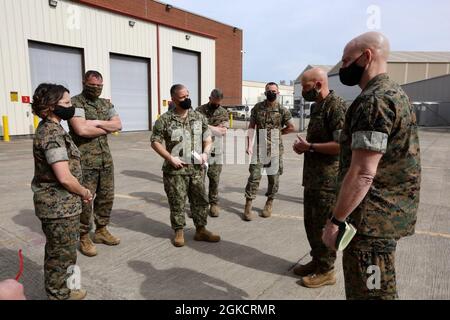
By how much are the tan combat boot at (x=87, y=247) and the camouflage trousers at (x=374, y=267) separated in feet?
9.04

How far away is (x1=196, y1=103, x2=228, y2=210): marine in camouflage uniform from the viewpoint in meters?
5.09

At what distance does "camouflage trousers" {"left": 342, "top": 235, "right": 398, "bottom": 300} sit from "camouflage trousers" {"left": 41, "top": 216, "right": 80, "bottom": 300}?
2050 millimetres

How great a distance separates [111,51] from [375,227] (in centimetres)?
1752

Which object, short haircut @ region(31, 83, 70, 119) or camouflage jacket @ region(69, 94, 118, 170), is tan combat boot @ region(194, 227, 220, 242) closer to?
camouflage jacket @ region(69, 94, 118, 170)

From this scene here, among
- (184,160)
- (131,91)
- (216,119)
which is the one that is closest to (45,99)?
(184,160)

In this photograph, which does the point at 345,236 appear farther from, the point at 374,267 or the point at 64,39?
the point at 64,39

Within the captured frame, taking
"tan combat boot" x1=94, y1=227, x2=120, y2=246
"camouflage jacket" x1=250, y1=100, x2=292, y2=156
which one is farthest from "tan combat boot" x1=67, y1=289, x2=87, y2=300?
"camouflage jacket" x1=250, y1=100, x2=292, y2=156

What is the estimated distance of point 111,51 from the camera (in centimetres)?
1708

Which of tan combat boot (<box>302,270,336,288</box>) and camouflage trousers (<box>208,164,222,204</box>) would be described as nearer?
tan combat boot (<box>302,270,336,288</box>)

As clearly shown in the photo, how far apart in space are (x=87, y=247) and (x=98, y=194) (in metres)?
0.58

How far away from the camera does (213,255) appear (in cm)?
370

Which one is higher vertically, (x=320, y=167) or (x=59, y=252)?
(x=320, y=167)

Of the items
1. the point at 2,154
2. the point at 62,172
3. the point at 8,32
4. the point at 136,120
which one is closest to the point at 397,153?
the point at 62,172
